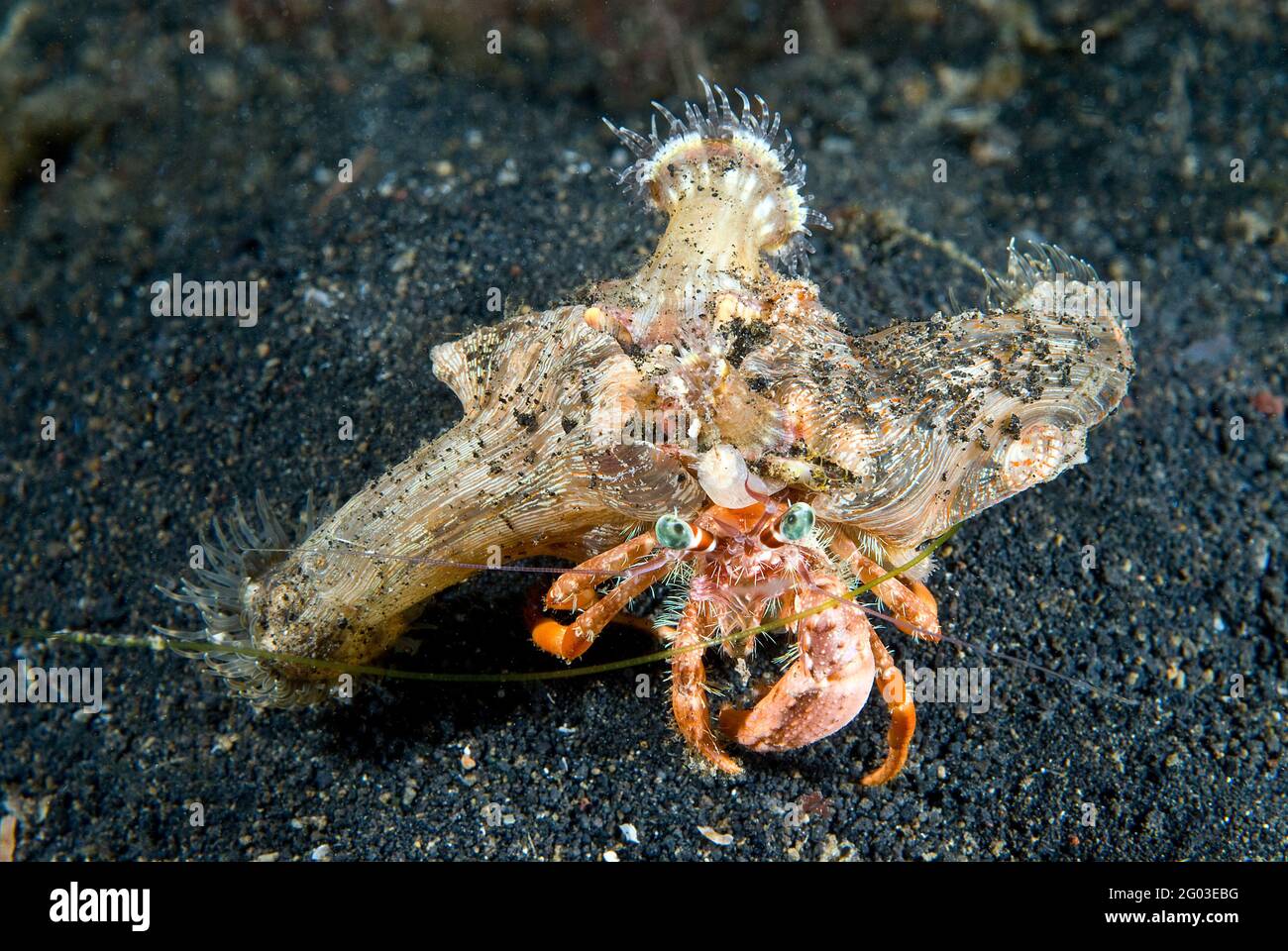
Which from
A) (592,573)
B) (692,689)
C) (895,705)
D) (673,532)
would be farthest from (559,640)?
(895,705)

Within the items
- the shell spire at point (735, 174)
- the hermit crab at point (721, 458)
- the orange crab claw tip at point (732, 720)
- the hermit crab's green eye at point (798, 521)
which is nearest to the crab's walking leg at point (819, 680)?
the hermit crab at point (721, 458)

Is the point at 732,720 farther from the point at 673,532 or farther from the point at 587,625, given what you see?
the point at 673,532

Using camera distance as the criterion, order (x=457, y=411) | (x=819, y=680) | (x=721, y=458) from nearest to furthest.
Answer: (x=721, y=458)
(x=819, y=680)
(x=457, y=411)

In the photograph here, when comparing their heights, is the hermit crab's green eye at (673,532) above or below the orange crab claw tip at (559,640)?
above

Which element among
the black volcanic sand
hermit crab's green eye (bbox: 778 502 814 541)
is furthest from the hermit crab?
the black volcanic sand

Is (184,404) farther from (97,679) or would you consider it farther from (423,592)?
(423,592)

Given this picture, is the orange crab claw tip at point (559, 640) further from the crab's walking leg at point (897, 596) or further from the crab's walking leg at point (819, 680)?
the crab's walking leg at point (897, 596)

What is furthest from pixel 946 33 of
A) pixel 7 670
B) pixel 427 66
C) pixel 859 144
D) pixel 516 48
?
pixel 7 670

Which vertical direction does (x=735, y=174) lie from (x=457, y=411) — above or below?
above
